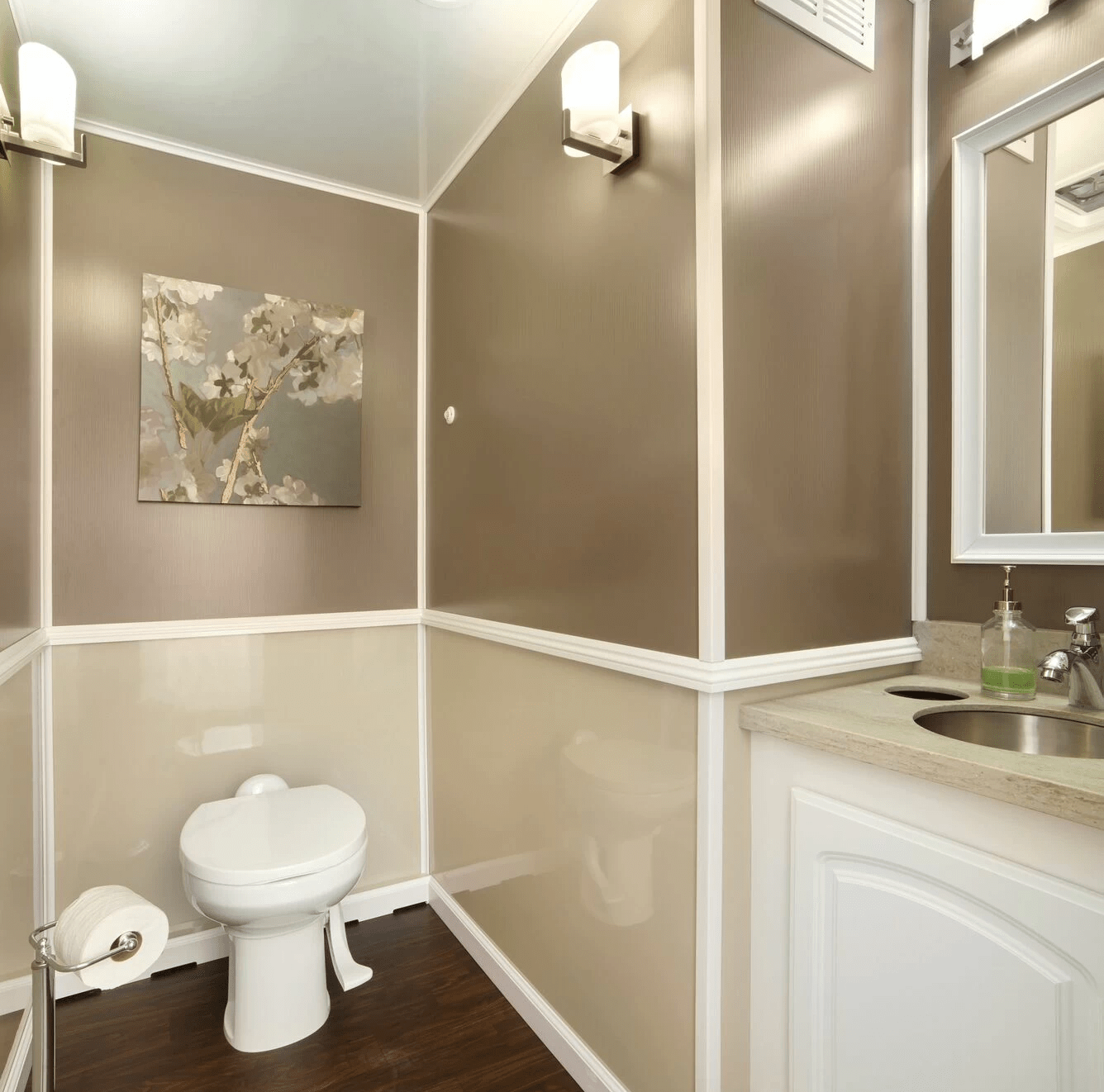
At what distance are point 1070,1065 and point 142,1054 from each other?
1919mm

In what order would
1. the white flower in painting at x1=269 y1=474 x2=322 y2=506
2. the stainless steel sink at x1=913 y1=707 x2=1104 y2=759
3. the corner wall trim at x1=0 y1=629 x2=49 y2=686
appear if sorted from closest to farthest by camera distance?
the stainless steel sink at x1=913 y1=707 x2=1104 y2=759, the corner wall trim at x1=0 y1=629 x2=49 y2=686, the white flower in painting at x1=269 y1=474 x2=322 y2=506

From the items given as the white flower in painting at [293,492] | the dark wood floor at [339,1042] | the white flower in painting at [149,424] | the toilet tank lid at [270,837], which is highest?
the white flower in painting at [149,424]

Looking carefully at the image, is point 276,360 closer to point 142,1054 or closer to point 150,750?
point 150,750

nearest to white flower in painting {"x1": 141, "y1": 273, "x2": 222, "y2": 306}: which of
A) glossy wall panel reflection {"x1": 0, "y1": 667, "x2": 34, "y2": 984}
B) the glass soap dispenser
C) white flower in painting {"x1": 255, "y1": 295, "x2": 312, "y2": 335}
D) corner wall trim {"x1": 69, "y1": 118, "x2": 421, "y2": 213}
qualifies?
white flower in painting {"x1": 255, "y1": 295, "x2": 312, "y2": 335}

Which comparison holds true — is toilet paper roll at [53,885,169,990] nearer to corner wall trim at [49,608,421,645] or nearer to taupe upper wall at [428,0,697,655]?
taupe upper wall at [428,0,697,655]

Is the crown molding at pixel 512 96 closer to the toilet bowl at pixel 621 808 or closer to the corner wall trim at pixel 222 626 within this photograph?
the corner wall trim at pixel 222 626

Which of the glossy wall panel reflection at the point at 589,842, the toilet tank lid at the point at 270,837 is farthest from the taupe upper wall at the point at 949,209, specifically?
the toilet tank lid at the point at 270,837

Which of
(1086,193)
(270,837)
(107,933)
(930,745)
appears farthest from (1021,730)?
(270,837)

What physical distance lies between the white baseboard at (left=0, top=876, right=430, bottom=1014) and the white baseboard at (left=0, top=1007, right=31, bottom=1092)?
1.6 inches

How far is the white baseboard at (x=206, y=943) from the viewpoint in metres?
1.44

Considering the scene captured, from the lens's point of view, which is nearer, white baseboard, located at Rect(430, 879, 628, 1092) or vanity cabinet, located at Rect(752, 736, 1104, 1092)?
vanity cabinet, located at Rect(752, 736, 1104, 1092)

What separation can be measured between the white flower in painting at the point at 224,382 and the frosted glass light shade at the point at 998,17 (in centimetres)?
204

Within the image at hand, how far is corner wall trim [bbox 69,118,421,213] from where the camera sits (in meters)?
A: 1.99

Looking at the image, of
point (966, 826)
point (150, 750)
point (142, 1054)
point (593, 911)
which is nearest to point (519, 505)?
point (593, 911)
